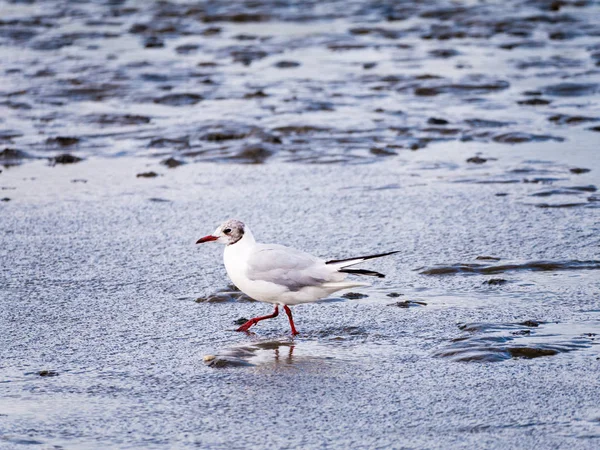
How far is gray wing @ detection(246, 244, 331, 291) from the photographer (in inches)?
230

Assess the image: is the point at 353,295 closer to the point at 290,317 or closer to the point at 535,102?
the point at 290,317

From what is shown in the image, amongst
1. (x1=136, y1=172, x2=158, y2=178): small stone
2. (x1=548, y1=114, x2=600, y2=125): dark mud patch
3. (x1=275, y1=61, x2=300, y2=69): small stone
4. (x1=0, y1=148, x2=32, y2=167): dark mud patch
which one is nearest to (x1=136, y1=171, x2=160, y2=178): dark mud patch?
(x1=136, y1=172, x2=158, y2=178): small stone

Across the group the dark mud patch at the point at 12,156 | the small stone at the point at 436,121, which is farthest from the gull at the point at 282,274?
the small stone at the point at 436,121

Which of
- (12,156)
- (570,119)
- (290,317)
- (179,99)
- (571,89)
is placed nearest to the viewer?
(290,317)

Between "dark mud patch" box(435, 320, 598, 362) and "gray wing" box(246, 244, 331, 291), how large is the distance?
0.80 metres

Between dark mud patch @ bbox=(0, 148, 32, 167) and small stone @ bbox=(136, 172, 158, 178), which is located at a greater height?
dark mud patch @ bbox=(0, 148, 32, 167)

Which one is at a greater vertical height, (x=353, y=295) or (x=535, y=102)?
(x=353, y=295)

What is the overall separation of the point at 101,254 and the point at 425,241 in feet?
6.93

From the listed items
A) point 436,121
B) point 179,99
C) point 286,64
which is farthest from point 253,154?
point 286,64

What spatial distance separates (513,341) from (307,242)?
2347 millimetres

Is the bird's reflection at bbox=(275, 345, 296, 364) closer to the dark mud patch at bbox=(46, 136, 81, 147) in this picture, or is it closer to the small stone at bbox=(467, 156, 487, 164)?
the small stone at bbox=(467, 156, 487, 164)

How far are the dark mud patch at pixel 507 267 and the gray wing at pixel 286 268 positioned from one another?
40.0 inches

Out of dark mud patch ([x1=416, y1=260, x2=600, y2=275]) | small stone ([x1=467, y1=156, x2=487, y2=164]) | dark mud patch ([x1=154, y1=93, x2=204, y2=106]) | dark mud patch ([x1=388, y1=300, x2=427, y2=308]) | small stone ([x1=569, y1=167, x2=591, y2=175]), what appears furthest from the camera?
dark mud patch ([x1=154, y1=93, x2=204, y2=106])

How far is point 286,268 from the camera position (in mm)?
5926
